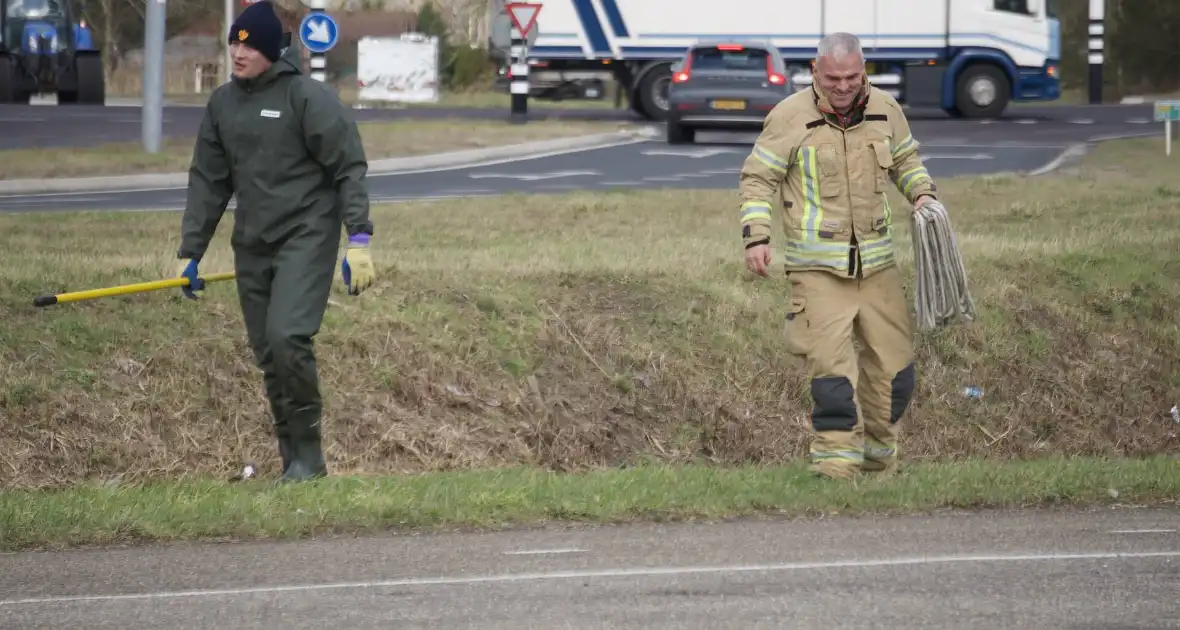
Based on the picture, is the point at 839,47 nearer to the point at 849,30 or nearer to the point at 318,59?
the point at 318,59

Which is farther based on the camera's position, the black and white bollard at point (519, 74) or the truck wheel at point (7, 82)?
the black and white bollard at point (519, 74)

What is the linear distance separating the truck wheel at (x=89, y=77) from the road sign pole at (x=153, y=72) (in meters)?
8.44

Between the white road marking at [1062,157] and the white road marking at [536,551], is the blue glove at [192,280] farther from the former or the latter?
the white road marking at [1062,157]

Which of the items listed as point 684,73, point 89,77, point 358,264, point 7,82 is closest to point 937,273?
point 358,264

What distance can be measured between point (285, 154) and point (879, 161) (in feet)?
8.15

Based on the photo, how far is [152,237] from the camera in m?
14.6

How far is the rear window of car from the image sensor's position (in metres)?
28.6

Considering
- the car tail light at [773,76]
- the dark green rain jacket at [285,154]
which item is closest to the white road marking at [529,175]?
the car tail light at [773,76]

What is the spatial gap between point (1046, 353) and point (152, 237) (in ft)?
22.0

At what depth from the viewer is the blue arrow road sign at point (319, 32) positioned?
27.2 metres

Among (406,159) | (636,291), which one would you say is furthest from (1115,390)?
(406,159)

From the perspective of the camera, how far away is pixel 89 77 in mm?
32875

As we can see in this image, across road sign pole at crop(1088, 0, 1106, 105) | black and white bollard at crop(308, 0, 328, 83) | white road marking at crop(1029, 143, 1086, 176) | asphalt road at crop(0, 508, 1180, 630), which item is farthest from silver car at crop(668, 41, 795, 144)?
asphalt road at crop(0, 508, 1180, 630)

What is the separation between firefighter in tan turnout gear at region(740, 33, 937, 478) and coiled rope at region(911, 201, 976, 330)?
274 millimetres
